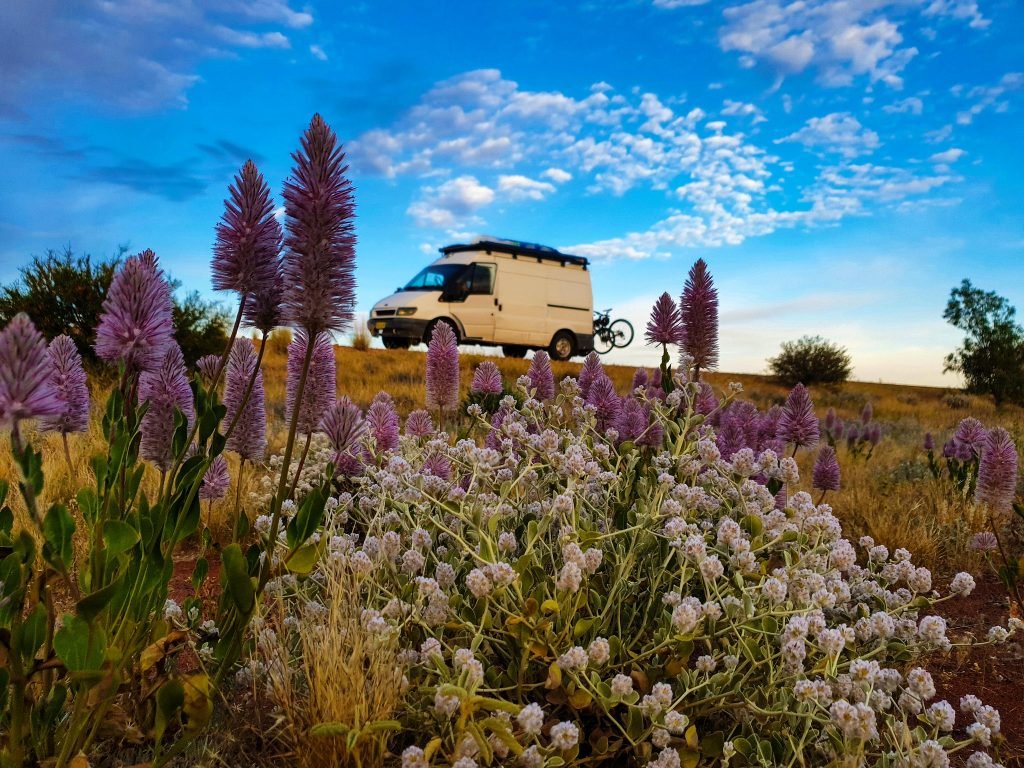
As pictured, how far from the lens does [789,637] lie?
2.10 meters

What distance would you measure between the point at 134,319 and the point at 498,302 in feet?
75.6

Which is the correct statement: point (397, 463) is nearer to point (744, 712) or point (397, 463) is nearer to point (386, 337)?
point (744, 712)

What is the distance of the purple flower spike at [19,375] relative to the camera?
137 centimetres

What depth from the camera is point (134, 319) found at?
1.68 meters

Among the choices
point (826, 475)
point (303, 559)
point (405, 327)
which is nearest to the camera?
point (303, 559)

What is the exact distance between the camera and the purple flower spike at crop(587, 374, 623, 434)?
3980 millimetres

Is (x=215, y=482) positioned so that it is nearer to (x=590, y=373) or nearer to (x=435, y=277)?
(x=590, y=373)

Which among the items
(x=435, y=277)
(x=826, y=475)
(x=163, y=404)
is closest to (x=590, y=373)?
(x=826, y=475)

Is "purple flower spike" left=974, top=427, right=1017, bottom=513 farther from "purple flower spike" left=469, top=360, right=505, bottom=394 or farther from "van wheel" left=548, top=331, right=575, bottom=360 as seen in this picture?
"van wheel" left=548, top=331, right=575, bottom=360

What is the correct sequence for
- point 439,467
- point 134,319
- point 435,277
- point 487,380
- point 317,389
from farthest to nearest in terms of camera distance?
point 435,277
point 487,380
point 439,467
point 317,389
point 134,319

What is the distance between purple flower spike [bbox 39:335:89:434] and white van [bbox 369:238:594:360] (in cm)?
2057

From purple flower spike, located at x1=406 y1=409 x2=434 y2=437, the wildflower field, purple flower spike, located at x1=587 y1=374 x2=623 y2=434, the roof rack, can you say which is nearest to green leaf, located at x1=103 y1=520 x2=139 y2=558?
the wildflower field

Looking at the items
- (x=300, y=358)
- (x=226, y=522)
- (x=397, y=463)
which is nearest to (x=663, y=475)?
(x=397, y=463)

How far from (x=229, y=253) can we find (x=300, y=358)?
827mm
